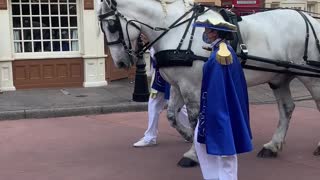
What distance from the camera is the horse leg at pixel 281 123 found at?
21.8 ft

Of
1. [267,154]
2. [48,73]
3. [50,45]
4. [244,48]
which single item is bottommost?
[48,73]

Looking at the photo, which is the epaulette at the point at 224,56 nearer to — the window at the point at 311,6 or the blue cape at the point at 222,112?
the blue cape at the point at 222,112

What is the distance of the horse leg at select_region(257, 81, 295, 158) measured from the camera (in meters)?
6.64

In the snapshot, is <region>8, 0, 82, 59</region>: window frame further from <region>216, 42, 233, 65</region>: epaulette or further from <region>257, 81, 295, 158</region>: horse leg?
<region>216, 42, 233, 65</region>: epaulette

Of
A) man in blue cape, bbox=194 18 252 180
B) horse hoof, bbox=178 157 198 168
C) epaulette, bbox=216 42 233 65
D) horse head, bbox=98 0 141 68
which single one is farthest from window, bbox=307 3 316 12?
epaulette, bbox=216 42 233 65

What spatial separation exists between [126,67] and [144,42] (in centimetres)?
52

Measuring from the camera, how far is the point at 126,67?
19.1ft

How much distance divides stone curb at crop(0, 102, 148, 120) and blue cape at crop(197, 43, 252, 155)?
6277 mm

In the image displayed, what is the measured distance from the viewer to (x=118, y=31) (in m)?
5.75

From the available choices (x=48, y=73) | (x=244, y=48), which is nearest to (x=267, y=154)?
(x=244, y=48)

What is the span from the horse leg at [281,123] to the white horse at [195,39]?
194 mm

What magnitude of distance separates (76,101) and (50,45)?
9.57 feet

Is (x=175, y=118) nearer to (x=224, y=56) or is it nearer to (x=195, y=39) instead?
(x=195, y=39)

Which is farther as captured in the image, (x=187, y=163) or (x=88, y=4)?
(x=88, y=4)
